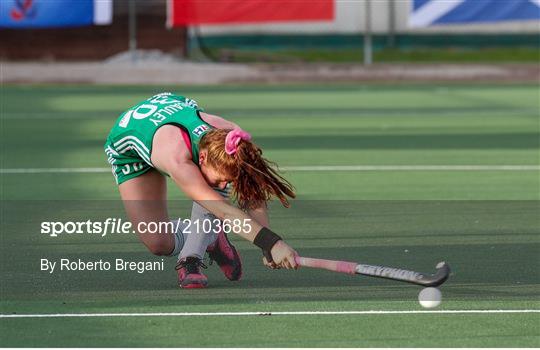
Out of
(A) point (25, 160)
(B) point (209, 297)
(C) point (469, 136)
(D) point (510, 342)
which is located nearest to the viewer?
(D) point (510, 342)

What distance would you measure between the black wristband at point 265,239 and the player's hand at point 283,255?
0.08ft

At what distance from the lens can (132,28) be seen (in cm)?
2456

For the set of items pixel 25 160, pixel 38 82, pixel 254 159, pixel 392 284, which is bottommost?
pixel 38 82

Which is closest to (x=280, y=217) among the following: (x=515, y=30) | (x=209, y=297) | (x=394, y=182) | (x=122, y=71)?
(x=394, y=182)

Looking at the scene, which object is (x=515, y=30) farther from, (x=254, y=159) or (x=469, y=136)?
(x=254, y=159)

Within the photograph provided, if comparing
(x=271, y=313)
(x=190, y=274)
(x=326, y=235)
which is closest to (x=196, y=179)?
(x=271, y=313)

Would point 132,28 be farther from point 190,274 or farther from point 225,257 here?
point 190,274

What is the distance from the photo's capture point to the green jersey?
7410mm

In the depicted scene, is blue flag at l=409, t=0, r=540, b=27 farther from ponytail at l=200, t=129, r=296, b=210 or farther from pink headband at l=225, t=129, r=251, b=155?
pink headband at l=225, t=129, r=251, b=155

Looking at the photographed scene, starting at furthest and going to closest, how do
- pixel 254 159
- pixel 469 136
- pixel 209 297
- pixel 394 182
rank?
1. pixel 469 136
2. pixel 394 182
3. pixel 209 297
4. pixel 254 159

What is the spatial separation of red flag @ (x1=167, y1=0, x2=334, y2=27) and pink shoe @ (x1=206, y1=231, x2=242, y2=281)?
1640 centimetres

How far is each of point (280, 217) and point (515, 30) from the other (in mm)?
16697

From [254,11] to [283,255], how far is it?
694 inches

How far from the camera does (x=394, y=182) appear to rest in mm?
12797
